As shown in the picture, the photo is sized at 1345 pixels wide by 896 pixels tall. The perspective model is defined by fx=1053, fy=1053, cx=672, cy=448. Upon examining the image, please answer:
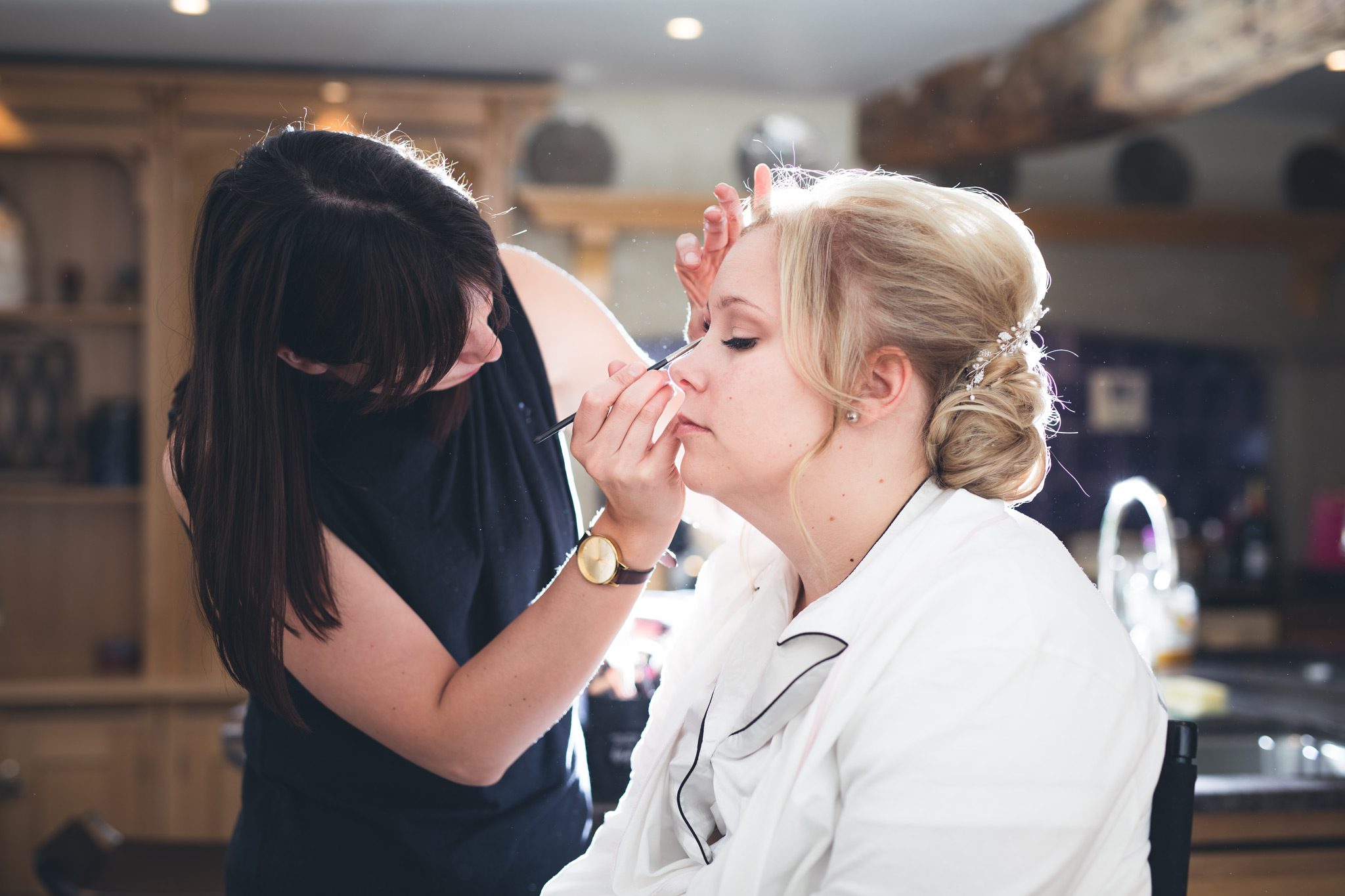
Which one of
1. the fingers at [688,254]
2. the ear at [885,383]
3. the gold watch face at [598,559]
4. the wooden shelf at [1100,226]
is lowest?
the gold watch face at [598,559]

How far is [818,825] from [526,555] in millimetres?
478

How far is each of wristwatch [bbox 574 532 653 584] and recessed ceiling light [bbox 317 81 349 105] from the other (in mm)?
2887

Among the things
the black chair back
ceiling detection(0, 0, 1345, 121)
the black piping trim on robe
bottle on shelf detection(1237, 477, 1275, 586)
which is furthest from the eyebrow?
bottle on shelf detection(1237, 477, 1275, 586)

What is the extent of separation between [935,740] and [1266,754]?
152 centimetres

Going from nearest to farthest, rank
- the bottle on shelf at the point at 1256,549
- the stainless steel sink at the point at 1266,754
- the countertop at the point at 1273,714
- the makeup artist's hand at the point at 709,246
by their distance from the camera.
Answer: the makeup artist's hand at the point at 709,246, the countertop at the point at 1273,714, the stainless steel sink at the point at 1266,754, the bottle on shelf at the point at 1256,549

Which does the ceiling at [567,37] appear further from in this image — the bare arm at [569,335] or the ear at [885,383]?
the ear at [885,383]

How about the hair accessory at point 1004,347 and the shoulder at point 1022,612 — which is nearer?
the shoulder at point 1022,612

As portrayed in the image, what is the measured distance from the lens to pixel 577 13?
3070 millimetres

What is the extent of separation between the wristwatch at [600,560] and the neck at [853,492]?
0.53ft

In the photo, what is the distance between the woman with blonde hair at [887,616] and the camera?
2.62 ft

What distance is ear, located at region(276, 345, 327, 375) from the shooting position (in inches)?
40.5

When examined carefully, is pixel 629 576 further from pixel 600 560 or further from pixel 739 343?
pixel 739 343

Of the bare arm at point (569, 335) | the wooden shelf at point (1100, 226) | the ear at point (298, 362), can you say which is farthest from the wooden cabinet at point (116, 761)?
the ear at point (298, 362)

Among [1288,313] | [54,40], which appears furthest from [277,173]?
[1288,313]
